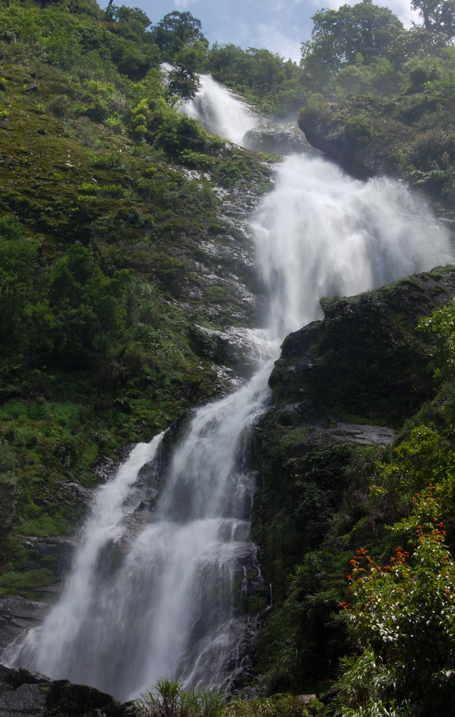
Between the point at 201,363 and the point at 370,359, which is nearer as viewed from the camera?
the point at 370,359

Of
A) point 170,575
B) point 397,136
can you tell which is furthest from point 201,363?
point 397,136

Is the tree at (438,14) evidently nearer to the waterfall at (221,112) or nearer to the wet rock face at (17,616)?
the waterfall at (221,112)

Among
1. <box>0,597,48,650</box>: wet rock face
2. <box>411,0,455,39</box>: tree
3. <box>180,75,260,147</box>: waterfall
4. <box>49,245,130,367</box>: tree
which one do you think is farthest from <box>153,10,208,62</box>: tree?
<box>0,597,48,650</box>: wet rock face

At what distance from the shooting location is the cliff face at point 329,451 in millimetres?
8836

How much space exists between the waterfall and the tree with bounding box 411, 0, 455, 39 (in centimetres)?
2160

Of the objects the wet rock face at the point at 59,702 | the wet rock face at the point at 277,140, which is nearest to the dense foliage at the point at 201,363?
the wet rock face at the point at 59,702

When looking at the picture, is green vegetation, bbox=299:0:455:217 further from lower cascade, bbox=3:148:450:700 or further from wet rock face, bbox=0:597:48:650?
wet rock face, bbox=0:597:48:650

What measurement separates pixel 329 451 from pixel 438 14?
61846 millimetres

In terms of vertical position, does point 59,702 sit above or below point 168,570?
below

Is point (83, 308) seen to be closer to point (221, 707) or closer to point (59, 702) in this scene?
point (59, 702)

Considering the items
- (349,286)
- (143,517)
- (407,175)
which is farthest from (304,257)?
(143,517)

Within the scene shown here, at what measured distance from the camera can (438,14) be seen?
181 ft

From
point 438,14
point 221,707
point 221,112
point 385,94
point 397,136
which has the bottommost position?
point 221,707

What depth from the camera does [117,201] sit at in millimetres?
30734
